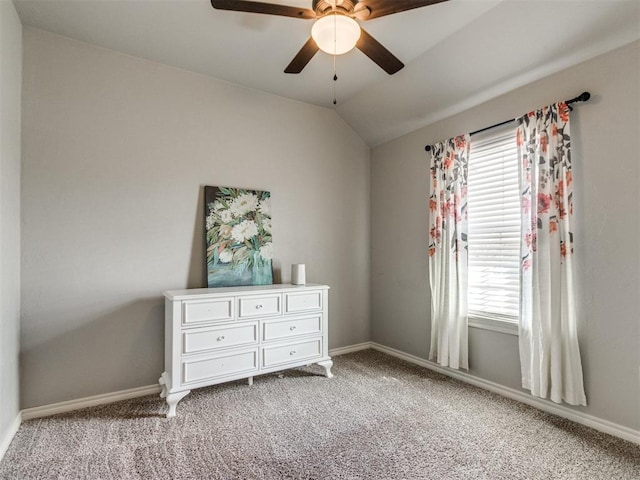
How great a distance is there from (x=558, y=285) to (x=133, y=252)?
3.10 metres

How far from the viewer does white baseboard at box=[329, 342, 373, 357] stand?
3695mm

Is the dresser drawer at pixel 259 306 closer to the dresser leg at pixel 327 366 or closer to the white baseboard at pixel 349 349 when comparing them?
the dresser leg at pixel 327 366

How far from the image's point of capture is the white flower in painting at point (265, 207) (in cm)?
326

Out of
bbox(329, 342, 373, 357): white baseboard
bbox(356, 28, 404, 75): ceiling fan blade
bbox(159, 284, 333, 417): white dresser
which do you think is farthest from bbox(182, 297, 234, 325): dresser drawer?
bbox(356, 28, 404, 75): ceiling fan blade

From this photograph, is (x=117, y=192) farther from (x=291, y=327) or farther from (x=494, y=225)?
(x=494, y=225)

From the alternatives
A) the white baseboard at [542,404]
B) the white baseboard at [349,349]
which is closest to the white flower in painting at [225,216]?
the white baseboard at [349,349]

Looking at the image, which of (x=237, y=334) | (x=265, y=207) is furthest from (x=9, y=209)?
(x=265, y=207)

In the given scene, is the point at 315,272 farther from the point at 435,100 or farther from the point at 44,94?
the point at 44,94

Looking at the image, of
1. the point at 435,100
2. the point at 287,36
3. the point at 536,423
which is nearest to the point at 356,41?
the point at 287,36

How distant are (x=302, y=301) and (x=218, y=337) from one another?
0.76m

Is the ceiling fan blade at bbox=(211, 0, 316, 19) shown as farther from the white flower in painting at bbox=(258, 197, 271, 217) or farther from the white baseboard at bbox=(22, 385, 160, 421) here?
the white baseboard at bbox=(22, 385, 160, 421)

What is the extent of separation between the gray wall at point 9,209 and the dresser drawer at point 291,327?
1603mm

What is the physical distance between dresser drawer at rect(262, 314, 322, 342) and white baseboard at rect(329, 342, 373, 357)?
754 mm

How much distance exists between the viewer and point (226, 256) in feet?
9.98
